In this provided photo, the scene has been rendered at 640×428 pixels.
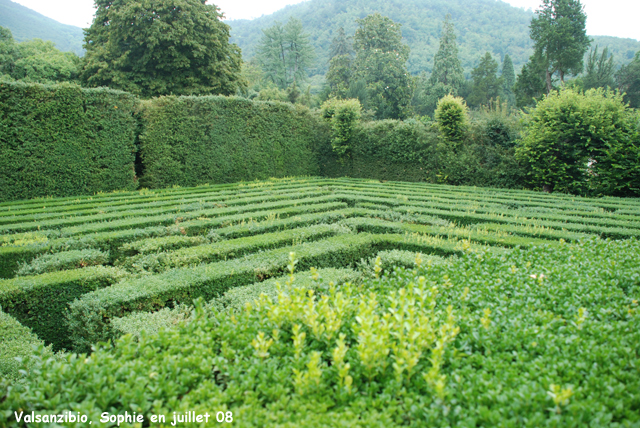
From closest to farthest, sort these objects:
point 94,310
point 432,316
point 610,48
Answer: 1. point 432,316
2. point 94,310
3. point 610,48

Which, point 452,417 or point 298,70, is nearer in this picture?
point 452,417

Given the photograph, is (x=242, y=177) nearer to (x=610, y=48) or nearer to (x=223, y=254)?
(x=223, y=254)

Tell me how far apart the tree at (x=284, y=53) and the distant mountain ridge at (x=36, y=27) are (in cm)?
3118

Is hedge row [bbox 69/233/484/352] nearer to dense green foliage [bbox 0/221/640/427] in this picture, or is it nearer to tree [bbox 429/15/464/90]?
dense green foliage [bbox 0/221/640/427]

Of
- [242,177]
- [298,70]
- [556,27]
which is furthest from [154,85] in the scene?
[298,70]

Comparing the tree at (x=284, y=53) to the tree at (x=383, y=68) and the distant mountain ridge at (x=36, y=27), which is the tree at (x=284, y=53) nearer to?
the tree at (x=383, y=68)

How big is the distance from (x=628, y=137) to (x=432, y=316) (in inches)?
606

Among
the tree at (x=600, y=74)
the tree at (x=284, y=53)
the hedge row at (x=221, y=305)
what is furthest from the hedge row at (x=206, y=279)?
the tree at (x=284, y=53)

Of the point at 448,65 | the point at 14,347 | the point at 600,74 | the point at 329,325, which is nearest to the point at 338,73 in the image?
the point at 448,65

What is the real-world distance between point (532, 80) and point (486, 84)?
14732 mm

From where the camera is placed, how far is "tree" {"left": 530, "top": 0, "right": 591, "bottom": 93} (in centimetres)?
3384

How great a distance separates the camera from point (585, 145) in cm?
1362

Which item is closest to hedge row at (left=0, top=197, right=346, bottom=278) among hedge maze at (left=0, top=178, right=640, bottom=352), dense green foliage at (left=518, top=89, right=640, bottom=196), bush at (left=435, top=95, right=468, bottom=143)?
hedge maze at (left=0, top=178, right=640, bottom=352)

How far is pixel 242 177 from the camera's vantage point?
18406 millimetres
